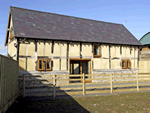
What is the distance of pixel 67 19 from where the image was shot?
1912cm

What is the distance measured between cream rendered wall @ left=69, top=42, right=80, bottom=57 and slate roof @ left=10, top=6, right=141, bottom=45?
501mm

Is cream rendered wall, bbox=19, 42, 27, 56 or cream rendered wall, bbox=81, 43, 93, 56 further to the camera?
cream rendered wall, bbox=81, 43, 93, 56

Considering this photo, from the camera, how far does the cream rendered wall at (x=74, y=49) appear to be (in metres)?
15.5

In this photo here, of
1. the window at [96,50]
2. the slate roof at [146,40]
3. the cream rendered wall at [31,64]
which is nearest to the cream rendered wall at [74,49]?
the window at [96,50]

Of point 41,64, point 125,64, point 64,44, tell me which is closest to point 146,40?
point 125,64

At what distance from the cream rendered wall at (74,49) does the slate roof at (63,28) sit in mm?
501

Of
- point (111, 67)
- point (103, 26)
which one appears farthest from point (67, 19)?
point (111, 67)

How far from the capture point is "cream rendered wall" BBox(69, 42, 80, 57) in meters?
15.5

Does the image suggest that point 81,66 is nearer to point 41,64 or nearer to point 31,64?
point 41,64

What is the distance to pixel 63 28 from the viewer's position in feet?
56.1

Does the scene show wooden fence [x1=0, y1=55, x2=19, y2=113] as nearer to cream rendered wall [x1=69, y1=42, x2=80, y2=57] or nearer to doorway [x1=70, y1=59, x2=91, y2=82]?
cream rendered wall [x1=69, y1=42, x2=80, y2=57]

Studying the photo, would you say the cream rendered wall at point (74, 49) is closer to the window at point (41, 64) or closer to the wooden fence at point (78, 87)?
the window at point (41, 64)

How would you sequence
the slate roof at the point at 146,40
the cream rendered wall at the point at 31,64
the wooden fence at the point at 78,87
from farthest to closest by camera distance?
the slate roof at the point at 146,40 → the cream rendered wall at the point at 31,64 → the wooden fence at the point at 78,87

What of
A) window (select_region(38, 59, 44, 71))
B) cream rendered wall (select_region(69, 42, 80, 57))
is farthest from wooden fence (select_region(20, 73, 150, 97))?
cream rendered wall (select_region(69, 42, 80, 57))
